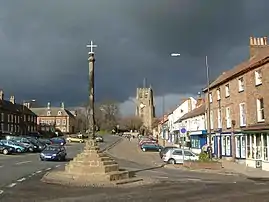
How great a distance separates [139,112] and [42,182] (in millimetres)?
149359

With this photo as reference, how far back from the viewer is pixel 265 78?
3288cm

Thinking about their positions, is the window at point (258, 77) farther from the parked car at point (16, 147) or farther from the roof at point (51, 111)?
the roof at point (51, 111)

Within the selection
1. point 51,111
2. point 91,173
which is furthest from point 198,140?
point 51,111

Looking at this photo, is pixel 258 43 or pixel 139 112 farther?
pixel 139 112

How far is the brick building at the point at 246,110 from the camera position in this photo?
1302 inches

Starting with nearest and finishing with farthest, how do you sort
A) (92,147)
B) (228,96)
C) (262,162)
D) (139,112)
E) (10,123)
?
(92,147)
(262,162)
(228,96)
(10,123)
(139,112)

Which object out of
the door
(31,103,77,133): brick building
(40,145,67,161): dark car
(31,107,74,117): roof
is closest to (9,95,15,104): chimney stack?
(31,103,77,133): brick building

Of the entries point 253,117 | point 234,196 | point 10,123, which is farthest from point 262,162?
point 10,123

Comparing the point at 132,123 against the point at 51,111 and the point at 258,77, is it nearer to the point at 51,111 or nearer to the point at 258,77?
the point at 51,111

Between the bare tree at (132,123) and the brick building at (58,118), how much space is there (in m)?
19.7

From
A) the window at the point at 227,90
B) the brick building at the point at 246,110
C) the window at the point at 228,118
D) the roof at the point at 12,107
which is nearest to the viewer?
the brick building at the point at 246,110

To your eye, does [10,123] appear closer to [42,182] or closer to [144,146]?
[144,146]

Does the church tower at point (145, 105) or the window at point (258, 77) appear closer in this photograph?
the window at point (258, 77)

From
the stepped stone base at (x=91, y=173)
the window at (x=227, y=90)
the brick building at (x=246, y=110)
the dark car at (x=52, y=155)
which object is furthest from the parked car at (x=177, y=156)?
the stepped stone base at (x=91, y=173)
